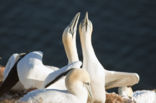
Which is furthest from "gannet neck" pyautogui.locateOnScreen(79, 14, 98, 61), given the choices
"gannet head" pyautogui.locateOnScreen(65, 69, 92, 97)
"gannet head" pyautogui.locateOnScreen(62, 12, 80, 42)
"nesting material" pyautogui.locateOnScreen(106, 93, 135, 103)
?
"gannet head" pyautogui.locateOnScreen(65, 69, 92, 97)

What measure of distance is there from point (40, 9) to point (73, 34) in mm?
6465

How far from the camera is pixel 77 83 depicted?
6863mm

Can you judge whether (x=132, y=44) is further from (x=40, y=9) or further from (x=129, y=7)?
(x=40, y=9)

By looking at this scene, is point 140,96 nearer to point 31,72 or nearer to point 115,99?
point 115,99

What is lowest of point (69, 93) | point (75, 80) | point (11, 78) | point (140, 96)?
point (140, 96)

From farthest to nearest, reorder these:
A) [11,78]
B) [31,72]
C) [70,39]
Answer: [70,39] < [11,78] < [31,72]

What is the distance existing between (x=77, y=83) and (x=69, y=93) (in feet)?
0.55

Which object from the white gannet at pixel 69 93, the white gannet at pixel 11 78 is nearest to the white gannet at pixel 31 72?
the white gannet at pixel 11 78

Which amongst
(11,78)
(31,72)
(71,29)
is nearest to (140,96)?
(71,29)

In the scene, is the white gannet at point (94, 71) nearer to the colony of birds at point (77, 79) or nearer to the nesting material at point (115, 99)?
the colony of birds at point (77, 79)

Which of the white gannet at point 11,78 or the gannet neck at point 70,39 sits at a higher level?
the gannet neck at point 70,39

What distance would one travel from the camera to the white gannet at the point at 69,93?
6.46 m

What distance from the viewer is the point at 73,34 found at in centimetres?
880

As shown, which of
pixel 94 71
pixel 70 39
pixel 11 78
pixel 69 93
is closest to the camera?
pixel 69 93
